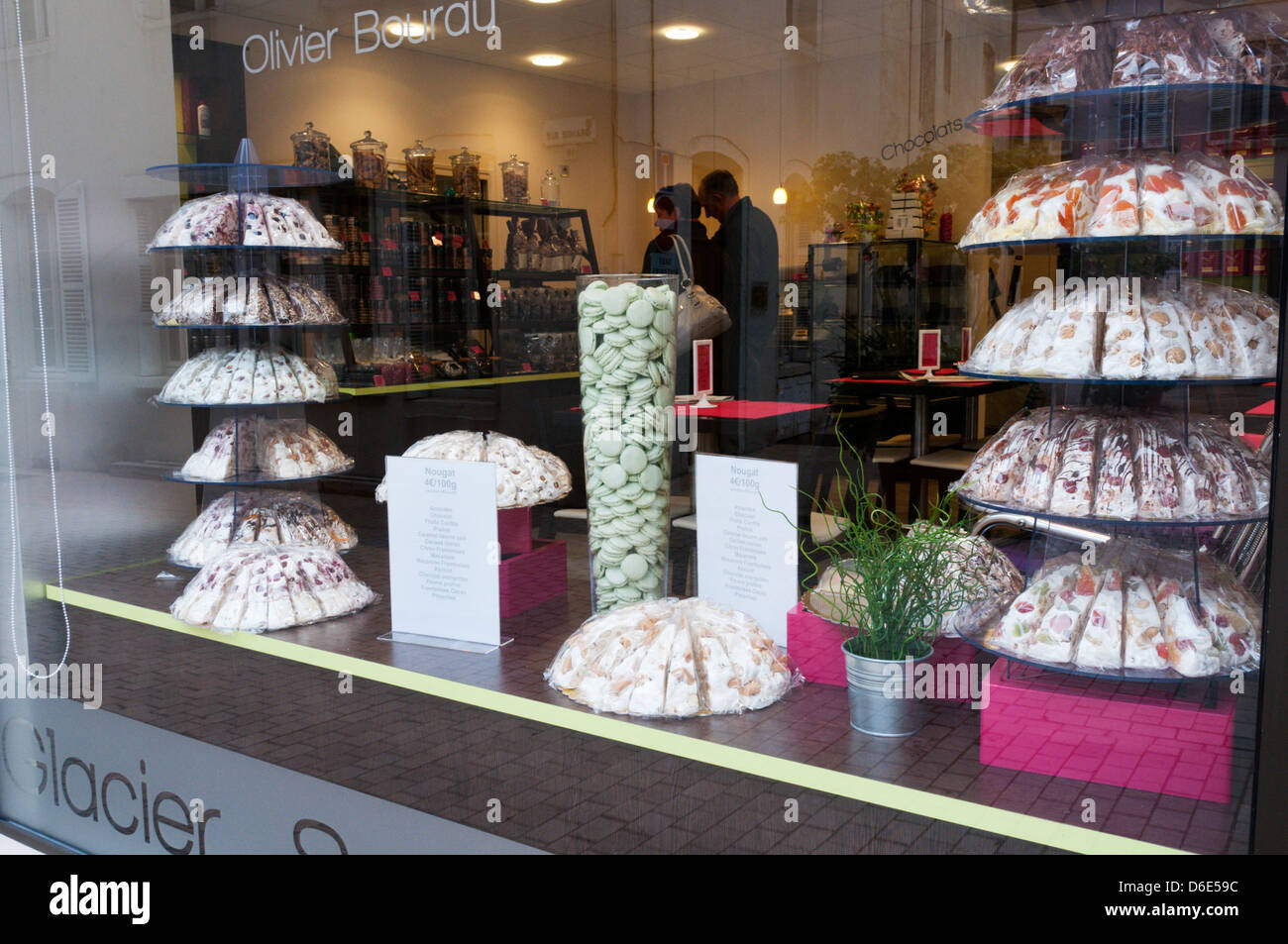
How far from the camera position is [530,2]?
5.03 meters

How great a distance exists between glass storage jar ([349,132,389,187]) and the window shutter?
51.8 inches

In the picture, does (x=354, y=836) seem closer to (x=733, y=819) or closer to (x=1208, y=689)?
(x=733, y=819)

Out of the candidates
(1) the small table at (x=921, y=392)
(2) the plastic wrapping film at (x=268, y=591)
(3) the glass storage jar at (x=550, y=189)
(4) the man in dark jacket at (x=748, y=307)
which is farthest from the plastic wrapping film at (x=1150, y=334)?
(4) the man in dark jacket at (x=748, y=307)

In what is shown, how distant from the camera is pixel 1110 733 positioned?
1.49 m

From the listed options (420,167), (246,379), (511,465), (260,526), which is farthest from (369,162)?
(511,465)

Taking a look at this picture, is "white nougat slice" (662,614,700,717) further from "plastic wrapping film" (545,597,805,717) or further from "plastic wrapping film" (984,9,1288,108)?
"plastic wrapping film" (984,9,1288,108)

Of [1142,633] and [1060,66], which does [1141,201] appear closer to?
[1060,66]

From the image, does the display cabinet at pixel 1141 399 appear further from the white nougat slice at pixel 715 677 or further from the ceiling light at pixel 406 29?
the ceiling light at pixel 406 29

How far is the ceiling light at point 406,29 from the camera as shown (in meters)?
3.47

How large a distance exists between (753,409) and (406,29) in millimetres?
3207

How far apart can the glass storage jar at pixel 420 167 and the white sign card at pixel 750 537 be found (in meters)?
3.07

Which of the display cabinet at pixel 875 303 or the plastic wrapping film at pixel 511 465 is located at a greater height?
A: the display cabinet at pixel 875 303

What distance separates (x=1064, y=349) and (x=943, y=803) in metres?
0.66

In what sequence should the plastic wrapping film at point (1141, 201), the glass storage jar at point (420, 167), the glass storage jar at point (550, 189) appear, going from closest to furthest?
the plastic wrapping film at point (1141, 201)
the glass storage jar at point (420, 167)
the glass storage jar at point (550, 189)
